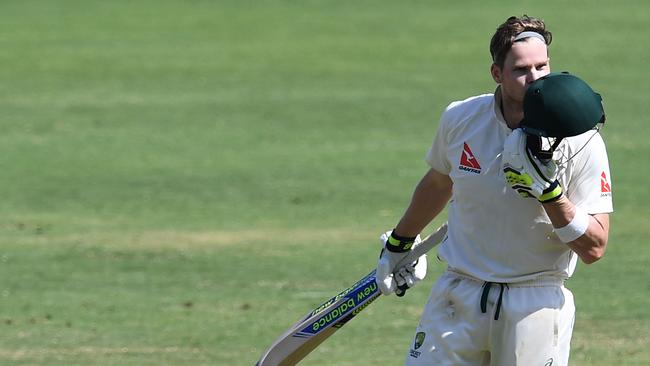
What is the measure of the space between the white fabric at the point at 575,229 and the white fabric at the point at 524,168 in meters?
0.19

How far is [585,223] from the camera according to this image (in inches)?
218

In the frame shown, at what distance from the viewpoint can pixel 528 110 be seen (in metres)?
5.39

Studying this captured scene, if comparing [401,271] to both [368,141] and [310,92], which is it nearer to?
[368,141]

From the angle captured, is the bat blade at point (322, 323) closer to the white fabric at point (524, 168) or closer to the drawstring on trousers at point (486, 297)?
the drawstring on trousers at point (486, 297)

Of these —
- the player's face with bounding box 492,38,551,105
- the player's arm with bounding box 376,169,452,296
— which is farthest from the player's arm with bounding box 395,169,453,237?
the player's face with bounding box 492,38,551,105

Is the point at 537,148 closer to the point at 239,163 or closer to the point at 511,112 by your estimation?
the point at 511,112

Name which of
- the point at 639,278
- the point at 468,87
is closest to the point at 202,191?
the point at 639,278

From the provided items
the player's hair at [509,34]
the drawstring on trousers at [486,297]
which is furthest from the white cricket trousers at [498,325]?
the player's hair at [509,34]

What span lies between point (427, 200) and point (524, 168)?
101 cm

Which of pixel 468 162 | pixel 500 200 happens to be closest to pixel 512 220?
pixel 500 200

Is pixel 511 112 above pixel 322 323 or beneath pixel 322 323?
above

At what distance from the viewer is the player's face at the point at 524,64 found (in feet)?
18.4

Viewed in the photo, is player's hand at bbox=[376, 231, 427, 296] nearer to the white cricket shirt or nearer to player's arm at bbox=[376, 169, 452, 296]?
player's arm at bbox=[376, 169, 452, 296]

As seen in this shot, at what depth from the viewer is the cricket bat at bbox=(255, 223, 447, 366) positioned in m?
6.64
